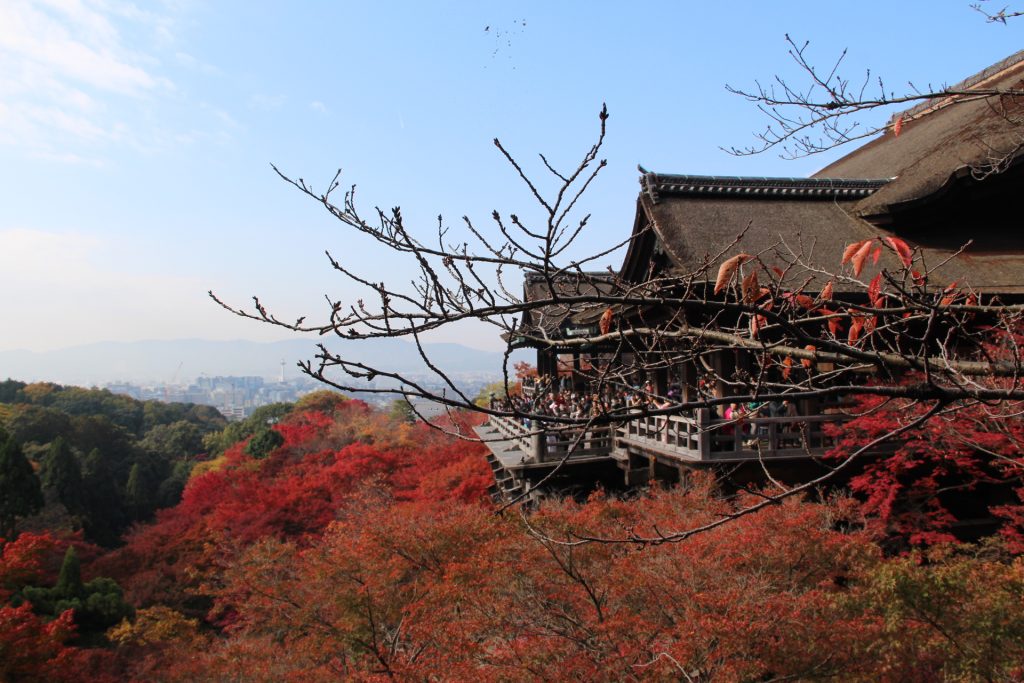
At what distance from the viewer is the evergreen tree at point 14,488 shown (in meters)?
25.1

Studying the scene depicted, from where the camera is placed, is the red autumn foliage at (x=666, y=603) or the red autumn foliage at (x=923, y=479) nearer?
the red autumn foliage at (x=666, y=603)

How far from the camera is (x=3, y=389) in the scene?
167ft

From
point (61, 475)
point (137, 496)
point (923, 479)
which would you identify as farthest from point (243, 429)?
point (923, 479)

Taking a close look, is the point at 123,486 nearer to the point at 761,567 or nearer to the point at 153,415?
the point at 153,415

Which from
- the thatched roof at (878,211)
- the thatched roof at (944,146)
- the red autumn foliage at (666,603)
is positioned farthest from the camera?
the thatched roof at (944,146)

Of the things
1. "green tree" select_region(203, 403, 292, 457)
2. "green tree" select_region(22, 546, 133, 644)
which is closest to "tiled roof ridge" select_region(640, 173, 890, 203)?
"green tree" select_region(22, 546, 133, 644)

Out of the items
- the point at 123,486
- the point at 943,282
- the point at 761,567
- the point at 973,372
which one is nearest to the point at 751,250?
the point at 943,282

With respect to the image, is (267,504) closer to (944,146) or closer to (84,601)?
(84,601)

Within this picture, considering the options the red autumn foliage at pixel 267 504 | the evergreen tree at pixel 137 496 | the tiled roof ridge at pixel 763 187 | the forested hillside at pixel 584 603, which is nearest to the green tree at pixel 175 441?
the evergreen tree at pixel 137 496

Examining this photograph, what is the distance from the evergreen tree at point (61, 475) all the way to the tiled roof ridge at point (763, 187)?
30.0 meters

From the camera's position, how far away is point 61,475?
1160 inches

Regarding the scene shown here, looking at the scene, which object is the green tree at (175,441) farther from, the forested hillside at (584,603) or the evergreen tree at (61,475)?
the forested hillside at (584,603)

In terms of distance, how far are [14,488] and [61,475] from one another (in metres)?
4.31

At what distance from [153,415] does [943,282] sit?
5926 cm
